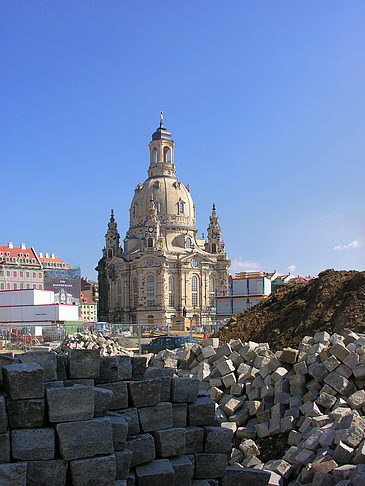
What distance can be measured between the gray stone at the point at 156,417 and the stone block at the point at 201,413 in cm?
56

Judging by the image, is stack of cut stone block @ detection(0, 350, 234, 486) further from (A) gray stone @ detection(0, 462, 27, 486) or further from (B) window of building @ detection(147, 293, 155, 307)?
(B) window of building @ detection(147, 293, 155, 307)

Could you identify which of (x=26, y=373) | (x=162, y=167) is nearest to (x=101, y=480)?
(x=26, y=373)

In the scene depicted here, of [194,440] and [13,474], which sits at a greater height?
[13,474]

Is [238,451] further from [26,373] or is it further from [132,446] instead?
[26,373]

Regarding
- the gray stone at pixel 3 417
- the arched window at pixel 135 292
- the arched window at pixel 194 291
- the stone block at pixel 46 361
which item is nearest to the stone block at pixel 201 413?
the stone block at pixel 46 361

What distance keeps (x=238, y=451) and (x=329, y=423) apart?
202 cm

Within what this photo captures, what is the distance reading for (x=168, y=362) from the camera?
611 inches

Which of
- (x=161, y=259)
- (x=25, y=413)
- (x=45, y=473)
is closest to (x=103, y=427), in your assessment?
(x=45, y=473)

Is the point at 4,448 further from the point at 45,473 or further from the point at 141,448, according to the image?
the point at 141,448

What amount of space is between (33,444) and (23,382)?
73 cm

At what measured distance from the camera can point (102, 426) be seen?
605 centimetres

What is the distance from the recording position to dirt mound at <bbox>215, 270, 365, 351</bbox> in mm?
15742

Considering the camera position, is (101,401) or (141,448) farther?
(141,448)

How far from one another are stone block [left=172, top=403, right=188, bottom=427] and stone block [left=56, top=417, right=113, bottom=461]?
172 centimetres
